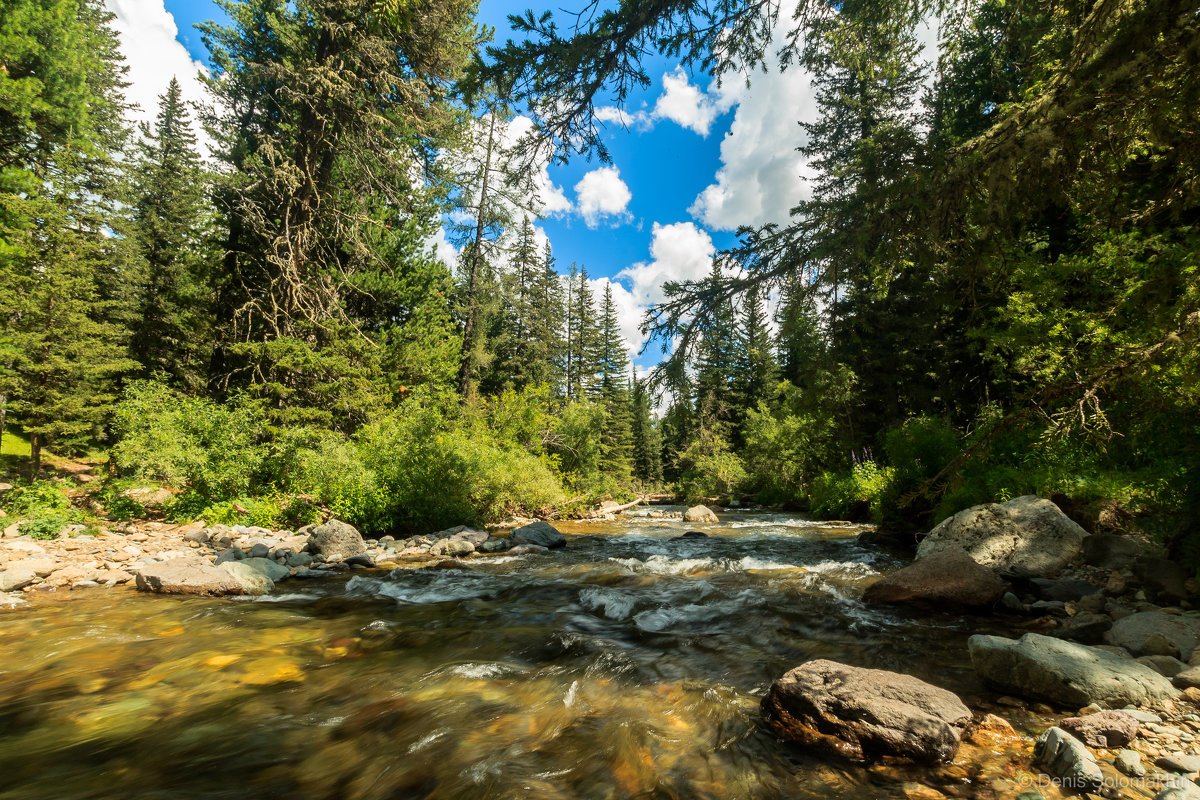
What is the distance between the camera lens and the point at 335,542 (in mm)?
8617

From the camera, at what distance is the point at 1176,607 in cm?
430

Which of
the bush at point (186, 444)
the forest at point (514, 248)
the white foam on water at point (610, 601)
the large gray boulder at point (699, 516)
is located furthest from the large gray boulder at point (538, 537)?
the large gray boulder at point (699, 516)

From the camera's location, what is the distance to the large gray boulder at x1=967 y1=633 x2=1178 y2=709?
112 inches

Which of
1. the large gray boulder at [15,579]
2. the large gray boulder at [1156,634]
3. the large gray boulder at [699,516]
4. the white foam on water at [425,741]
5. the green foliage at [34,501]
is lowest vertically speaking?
the large gray boulder at [699,516]

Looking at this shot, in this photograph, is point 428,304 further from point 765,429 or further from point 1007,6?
point 765,429

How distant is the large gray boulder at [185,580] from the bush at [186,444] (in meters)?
→ 3.87

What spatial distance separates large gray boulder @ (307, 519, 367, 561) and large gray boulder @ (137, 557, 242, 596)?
2037 mm

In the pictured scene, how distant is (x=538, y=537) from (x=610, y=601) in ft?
16.6

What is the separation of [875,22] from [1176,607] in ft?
20.8

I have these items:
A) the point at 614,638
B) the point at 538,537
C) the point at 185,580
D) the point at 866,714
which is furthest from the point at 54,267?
the point at 866,714

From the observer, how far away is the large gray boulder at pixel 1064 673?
9.36 ft

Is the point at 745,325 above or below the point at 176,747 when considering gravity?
above

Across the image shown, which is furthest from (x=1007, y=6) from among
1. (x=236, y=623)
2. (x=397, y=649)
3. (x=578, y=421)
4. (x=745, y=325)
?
(x=578, y=421)

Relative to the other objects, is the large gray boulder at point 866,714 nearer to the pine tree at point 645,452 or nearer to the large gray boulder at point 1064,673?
the large gray boulder at point 1064,673
